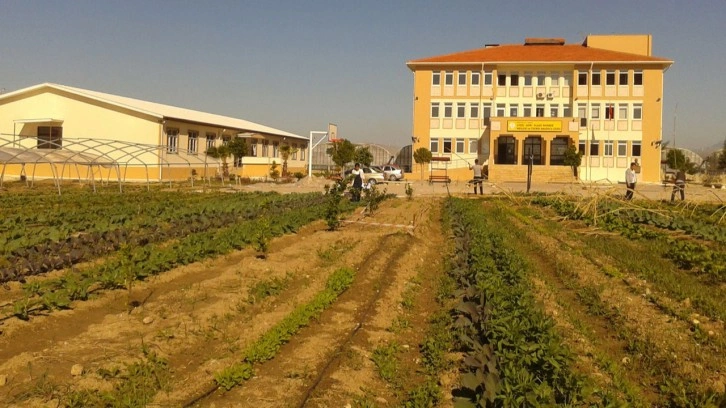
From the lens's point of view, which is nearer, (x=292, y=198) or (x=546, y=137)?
(x=292, y=198)

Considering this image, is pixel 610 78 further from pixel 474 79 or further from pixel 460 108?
pixel 460 108

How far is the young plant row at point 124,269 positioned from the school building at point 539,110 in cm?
3992

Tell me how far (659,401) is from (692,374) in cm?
66

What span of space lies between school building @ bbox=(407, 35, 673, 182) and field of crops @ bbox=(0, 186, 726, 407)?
39151mm

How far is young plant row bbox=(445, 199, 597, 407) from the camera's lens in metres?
4.29

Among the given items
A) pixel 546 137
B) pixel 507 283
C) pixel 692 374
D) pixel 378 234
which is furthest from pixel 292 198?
pixel 546 137

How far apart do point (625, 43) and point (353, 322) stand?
58.1 meters

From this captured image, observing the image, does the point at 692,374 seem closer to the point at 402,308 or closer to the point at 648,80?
the point at 402,308

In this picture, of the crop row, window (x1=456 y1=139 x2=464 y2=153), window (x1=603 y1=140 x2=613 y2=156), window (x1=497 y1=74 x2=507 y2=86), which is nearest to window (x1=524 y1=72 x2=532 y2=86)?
window (x1=497 y1=74 x2=507 y2=86)

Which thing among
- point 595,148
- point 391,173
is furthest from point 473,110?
point 595,148

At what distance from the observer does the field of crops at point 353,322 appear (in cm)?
493

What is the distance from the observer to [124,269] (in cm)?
768

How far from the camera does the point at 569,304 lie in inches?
318

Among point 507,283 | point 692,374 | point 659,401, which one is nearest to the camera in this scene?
point 659,401
